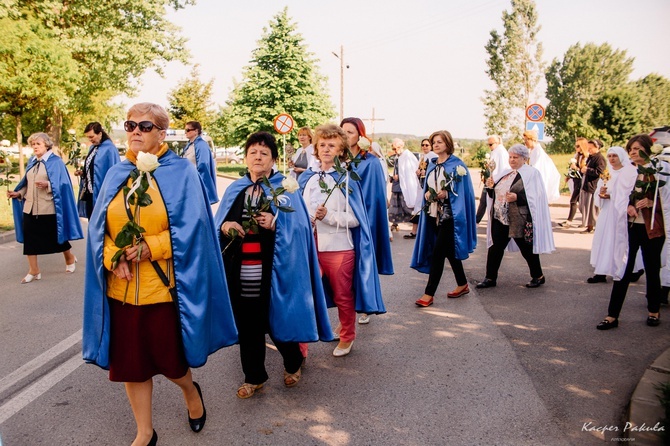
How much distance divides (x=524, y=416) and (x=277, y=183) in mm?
2318

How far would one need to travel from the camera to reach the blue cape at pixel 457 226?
680cm

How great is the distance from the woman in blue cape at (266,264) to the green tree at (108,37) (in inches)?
825

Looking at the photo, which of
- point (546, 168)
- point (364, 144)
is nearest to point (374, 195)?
point (364, 144)

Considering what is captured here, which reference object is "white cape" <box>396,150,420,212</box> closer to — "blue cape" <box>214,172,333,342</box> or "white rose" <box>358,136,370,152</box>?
"white rose" <box>358,136,370,152</box>

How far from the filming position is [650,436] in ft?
11.0

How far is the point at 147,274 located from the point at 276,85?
1300 inches

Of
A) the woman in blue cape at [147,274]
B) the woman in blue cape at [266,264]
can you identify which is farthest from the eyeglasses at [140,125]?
the woman in blue cape at [266,264]

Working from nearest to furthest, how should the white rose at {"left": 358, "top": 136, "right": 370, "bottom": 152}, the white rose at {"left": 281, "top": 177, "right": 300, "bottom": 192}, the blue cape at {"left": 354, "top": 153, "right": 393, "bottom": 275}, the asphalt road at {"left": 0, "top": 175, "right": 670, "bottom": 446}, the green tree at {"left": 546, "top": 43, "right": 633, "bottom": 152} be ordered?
the asphalt road at {"left": 0, "top": 175, "right": 670, "bottom": 446}
the white rose at {"left": 281, "top": 177, "right": 300, "bottom": 192}
the white rose at {"left": 358, "top": 136, "right": 370, "bottom": 152}
the blue cape at {"left": 354, "top": 153, "right": 393, "bottom": 275}
the green tree at {"left": 546, "top": 43, "right": 633, "bottom": 152}

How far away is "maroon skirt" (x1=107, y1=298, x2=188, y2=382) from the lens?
3191 mm

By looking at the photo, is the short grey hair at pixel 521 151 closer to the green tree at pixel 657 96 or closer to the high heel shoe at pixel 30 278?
the high heel shoe at pixel 30 278

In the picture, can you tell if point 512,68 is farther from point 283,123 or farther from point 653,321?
point 653,321

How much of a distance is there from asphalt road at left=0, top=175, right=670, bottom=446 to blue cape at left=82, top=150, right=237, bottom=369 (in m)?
0.73

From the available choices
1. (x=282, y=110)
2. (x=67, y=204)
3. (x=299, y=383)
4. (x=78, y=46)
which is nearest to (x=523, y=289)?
(x=299, y=383)

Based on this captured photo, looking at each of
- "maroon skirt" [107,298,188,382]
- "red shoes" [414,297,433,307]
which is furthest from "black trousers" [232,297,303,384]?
"red shoes" [414,297,433,307]
